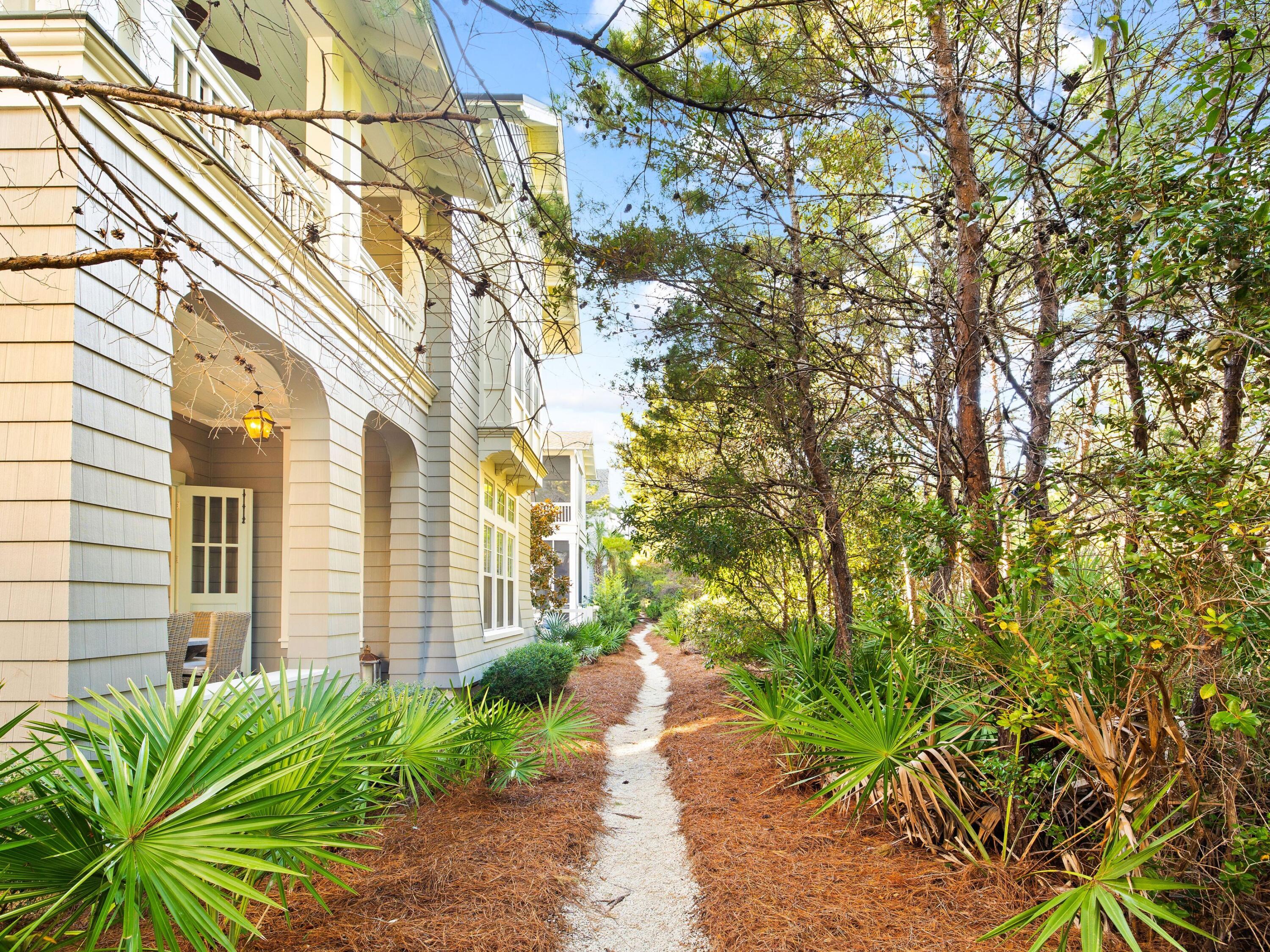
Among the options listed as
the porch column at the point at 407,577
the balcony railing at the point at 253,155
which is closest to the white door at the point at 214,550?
the porch column at the point at 407,577

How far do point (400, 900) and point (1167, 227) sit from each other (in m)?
4.90

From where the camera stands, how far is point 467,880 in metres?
4.46

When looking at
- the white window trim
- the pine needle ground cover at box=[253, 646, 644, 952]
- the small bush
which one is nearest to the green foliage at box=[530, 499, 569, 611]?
the white window trim

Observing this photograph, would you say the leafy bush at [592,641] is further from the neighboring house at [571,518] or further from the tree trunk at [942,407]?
the tree trunk at [942,407]

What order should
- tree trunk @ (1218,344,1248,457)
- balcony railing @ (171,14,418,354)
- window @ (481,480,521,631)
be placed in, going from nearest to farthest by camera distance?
tree trunk @ (1218,344,1248,457) → balcony railing @ (171,14,418,354) → window @ (481,480,521,631)

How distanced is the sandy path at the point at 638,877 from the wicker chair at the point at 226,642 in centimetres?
375

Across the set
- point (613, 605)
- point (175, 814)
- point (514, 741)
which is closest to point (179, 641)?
point (514, 741)

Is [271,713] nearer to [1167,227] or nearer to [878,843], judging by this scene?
[878,843]

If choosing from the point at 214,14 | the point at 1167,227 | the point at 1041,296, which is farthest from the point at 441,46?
the point at 214,14

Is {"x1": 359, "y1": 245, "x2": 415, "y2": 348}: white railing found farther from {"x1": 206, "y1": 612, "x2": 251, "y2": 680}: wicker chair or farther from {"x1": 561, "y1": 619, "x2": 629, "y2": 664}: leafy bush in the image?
{"x1": 561, "y1": 619, "x2": 629, "y2": 664}: leafy bush

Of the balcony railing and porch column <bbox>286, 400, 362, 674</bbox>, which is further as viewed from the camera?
porch column <bbox>286, 400, 362, 674</bbox>

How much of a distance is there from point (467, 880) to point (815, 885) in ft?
6.45

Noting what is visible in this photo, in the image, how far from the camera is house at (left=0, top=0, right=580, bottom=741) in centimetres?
392

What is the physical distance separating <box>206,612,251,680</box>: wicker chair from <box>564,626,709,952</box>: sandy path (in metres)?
3.75
